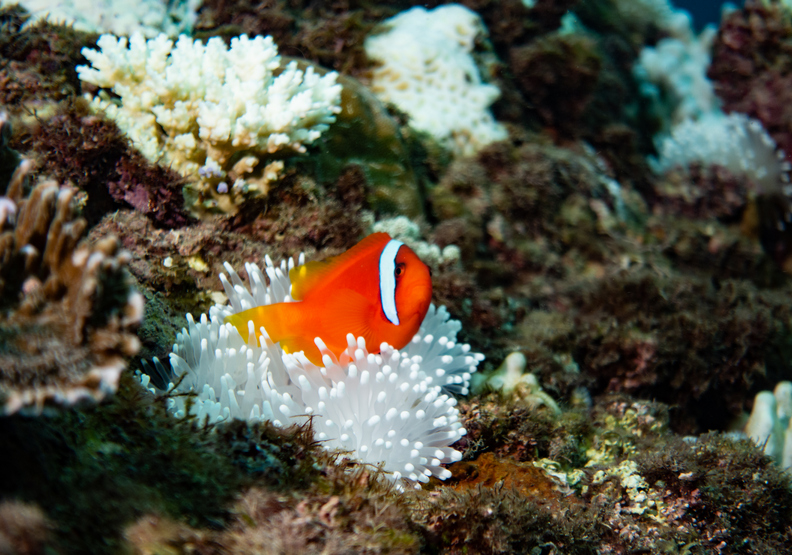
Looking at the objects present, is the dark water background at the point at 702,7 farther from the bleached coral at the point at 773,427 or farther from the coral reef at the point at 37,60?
the coral reef at the point at 37,60

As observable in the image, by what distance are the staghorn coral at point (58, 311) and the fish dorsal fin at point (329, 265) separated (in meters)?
0.88

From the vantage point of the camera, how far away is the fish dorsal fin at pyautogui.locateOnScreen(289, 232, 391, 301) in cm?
211

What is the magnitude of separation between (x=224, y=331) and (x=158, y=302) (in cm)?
Result: 53

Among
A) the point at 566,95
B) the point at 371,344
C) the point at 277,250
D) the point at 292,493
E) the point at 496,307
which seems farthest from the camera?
the point at 566,95

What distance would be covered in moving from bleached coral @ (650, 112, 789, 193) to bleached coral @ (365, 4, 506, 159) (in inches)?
135

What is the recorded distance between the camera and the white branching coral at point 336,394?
1957 millimetres

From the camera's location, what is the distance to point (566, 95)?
609 centimetres

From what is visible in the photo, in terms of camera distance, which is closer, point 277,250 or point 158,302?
point 158,302

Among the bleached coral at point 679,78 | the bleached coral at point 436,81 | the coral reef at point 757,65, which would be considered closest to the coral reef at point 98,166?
the bleached coral at point 436,81

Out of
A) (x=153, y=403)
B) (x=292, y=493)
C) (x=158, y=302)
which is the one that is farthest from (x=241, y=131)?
(x=292, y=493)

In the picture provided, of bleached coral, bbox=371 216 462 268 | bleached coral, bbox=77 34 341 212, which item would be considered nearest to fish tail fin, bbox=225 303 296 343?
bleached coral, bbox=77 34 341 212

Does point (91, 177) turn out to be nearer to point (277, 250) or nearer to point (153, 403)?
point (277, 250)

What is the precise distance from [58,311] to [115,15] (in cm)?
365

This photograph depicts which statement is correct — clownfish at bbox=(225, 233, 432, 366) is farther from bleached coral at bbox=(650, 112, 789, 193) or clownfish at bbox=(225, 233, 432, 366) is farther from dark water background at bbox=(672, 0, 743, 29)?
dark water background at bbox=(672, 0, 743, 29)
